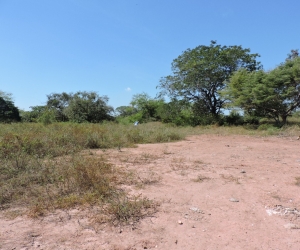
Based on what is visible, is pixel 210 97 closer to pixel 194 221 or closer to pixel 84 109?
pixel 84 109

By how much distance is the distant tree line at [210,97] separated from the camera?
40.0ft

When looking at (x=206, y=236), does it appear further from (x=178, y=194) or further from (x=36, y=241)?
(x=36, y=241)

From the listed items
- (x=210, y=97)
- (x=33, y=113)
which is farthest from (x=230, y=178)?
→ (x=33, y=113)

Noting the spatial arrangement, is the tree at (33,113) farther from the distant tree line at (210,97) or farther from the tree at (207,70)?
the tree at (207,70)

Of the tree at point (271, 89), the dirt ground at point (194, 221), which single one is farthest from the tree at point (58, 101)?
the dirt ground at point (194, 221)

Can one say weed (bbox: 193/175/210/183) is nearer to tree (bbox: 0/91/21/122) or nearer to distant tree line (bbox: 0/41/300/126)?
distant tree line (bbox: 0/41/300/126)

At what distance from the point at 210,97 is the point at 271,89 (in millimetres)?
5862

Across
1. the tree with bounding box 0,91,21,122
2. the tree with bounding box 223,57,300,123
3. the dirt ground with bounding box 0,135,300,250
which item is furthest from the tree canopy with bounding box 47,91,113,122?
the dirt ground with bounding box 0,135,300,250

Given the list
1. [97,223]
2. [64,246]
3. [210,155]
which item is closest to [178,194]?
[97,223]

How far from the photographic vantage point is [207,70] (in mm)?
15555

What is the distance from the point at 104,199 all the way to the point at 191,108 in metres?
16.0

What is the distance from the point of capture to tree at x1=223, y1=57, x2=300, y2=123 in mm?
11820

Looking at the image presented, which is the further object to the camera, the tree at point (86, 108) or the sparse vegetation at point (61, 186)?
the tree at point (86, 108)

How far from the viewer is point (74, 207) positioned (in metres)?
2.83
